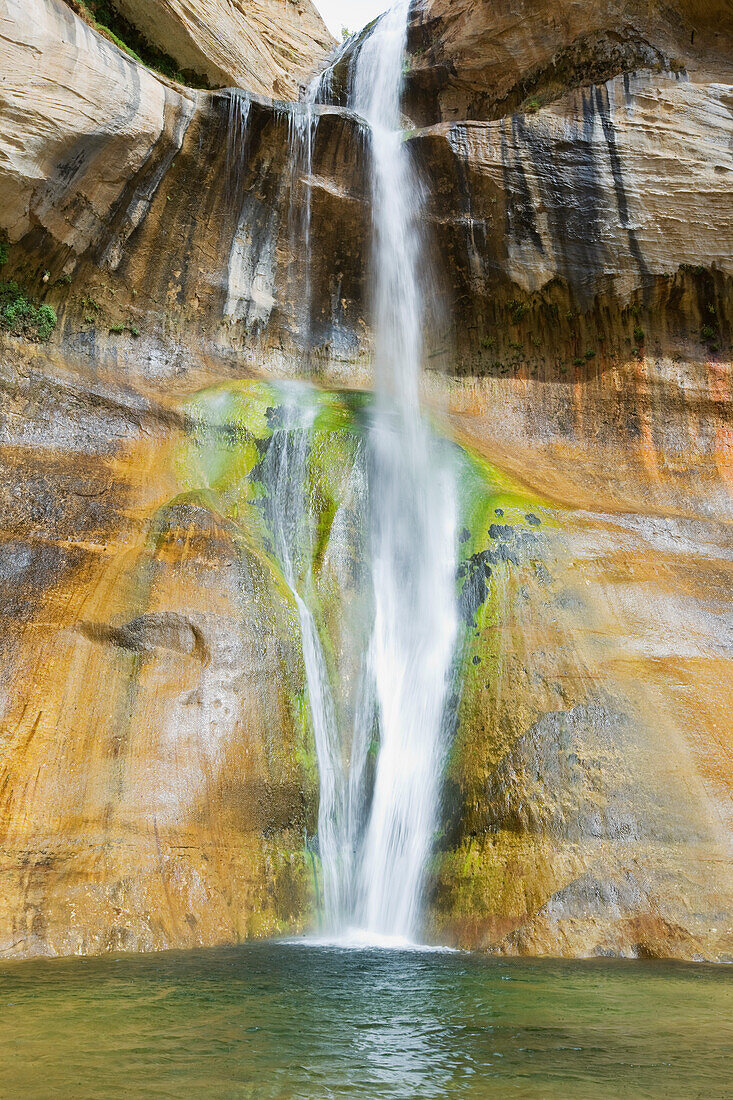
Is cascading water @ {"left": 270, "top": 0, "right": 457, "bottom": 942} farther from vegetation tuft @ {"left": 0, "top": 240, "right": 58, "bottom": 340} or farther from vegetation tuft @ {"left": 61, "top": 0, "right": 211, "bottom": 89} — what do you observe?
vegetation tuft @ {"left": 0, "top": 240, "right": 58, "bottom": 340}

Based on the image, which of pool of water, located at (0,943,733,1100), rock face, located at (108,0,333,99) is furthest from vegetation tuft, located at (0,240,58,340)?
pool of water, located at (0,943,733,1100)

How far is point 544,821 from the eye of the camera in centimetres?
830

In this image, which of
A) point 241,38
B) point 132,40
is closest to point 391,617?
point 132,40

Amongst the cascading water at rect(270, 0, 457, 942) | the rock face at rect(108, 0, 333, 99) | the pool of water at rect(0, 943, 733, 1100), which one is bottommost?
the pool of water at rect(0, 943, 733, 1100)

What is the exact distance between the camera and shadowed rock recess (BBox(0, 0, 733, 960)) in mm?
8156

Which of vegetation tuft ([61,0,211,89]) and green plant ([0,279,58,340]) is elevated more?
vegetation tuft ([61,0,211,89])

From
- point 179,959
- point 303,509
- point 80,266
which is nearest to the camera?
point 179,959

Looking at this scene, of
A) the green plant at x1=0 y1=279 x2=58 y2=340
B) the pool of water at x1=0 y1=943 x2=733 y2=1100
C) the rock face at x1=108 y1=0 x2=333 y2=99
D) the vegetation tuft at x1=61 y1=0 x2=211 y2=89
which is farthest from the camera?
the rock face at x1=108 y1=0 x2=333 y2=99

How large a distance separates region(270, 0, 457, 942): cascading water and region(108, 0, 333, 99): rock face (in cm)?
247

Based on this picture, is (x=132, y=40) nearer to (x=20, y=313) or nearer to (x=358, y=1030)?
(x=20, y=313)

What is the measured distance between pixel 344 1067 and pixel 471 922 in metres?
4.18

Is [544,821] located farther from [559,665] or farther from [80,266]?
[80,266]

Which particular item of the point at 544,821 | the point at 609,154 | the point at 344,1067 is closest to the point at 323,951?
the point at 544,821

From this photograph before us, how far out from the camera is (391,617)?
1089 centimetres
